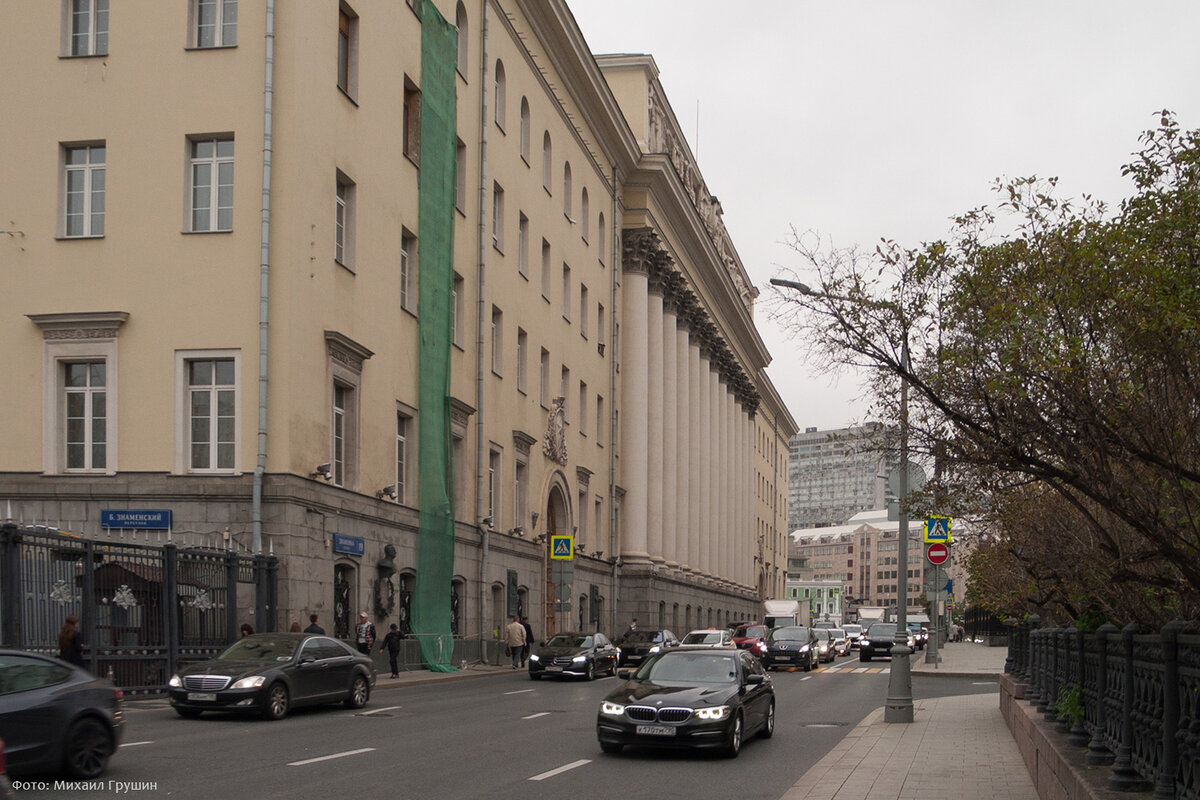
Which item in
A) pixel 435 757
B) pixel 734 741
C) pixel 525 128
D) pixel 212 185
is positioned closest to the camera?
pixel 435 757

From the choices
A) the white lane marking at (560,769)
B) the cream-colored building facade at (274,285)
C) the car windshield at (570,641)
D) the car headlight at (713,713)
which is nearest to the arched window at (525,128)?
the cream-colored building facade at (274,285)

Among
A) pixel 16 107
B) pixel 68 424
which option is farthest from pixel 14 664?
pixel 16 107

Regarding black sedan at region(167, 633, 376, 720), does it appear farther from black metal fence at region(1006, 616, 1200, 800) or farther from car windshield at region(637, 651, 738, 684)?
black metal fence at region(1006, 616, 1200, 800)

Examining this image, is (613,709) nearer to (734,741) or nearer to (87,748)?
(734,741)

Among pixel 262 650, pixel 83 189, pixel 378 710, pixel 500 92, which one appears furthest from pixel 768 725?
pixel 500 92

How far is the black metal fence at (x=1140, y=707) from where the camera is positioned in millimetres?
7141

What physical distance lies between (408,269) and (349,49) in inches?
240

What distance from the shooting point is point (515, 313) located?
45.8 metres

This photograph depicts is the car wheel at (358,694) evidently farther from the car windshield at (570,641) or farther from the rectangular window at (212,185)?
the car windshield at (570,641)

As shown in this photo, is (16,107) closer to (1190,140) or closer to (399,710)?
(399,710)

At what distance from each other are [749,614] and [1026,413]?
9142 cm

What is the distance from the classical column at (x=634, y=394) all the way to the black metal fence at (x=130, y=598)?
113 ft

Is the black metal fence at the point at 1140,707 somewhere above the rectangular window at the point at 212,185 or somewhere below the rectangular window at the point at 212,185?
below

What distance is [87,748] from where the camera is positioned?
42.4ft
